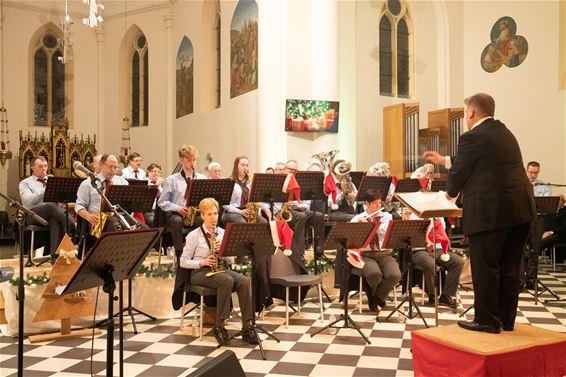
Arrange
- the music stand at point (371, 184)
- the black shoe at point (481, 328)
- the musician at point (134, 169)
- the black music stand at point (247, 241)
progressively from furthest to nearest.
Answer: the musician at point (134, 169) → the music stand at point (371, 184) → the black music stand at point (247, 241) → the black shoe at point (481, 328)

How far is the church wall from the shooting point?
45.1ft

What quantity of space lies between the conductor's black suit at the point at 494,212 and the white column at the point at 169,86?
15.3m

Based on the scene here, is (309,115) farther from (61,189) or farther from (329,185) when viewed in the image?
(61,189)

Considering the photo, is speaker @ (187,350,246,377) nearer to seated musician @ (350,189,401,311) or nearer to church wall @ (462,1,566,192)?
seated musician @ (350,189,401,311)

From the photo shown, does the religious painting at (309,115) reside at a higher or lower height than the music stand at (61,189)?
higher

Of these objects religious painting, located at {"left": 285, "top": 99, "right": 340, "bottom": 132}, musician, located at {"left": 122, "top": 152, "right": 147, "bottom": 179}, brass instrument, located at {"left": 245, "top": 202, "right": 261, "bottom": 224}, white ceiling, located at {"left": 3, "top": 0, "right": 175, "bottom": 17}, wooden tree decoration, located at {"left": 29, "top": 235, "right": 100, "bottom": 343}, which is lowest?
wooden tree decoration, located at {"left": 29, "top": 235, "right": 100, "bottom": 343}

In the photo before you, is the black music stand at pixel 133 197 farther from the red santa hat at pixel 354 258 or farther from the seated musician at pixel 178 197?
the red santa hat at pixel 354 258

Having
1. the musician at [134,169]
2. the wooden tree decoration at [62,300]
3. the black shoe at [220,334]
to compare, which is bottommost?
the black shoe at [220,334]

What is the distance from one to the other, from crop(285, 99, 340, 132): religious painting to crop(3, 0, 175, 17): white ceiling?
25.6ft

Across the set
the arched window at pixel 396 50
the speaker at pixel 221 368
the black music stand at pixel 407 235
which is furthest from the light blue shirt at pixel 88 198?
the arched window at pixel 396 50

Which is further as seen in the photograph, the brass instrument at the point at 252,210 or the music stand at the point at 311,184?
the brass instrument at the point at 252,210

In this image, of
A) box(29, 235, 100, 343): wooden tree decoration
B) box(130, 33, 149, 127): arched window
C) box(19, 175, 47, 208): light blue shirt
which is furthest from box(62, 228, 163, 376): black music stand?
box(130, 33, 149, 127): arched window

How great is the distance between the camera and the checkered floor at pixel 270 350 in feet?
18.4

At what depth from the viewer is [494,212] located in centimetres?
450
